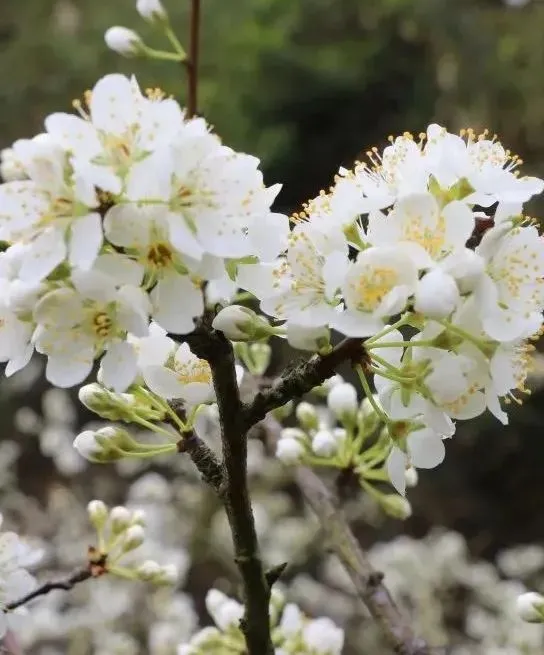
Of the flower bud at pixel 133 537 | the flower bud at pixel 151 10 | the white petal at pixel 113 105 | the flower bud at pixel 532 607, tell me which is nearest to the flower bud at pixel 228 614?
the flower bud at pixel 133 537

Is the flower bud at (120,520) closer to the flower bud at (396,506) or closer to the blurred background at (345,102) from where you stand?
the flower bud at (396,506)

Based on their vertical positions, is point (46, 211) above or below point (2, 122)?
below

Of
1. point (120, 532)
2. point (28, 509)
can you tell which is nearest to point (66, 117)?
point (120, 532)

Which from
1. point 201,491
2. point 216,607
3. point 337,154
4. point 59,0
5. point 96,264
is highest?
point 59,0

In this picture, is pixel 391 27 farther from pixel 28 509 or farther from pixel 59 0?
pixel 28 509

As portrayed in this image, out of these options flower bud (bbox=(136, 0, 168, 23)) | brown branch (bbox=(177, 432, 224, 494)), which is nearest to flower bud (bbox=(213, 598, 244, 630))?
brown branch (bbox=(177, 432, 224, 494))

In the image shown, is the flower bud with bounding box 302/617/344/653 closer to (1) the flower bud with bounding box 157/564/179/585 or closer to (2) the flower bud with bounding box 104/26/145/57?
(1) the flower bud with bounding box 157/564/179/585

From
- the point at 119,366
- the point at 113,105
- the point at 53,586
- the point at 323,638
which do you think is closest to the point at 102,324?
the point at 119,366
